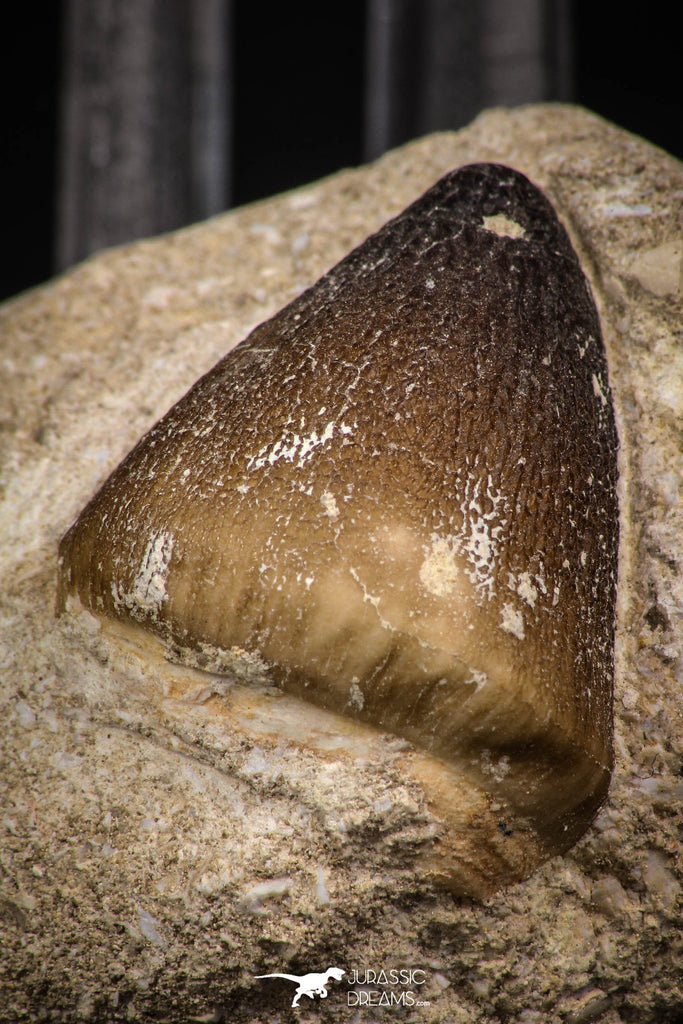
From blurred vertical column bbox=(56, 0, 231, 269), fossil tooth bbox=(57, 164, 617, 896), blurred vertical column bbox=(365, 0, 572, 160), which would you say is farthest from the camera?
blurred vertical column bbox=(56, 0, 231, 269)

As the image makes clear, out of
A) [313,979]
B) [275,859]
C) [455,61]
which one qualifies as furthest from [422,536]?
[455,61]

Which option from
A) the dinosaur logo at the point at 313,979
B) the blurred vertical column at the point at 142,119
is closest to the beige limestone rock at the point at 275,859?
the dinosaur logo at the point at 313,979

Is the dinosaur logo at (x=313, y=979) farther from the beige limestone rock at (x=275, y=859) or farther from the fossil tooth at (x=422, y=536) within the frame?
the fossil tooth at (x=422, y=536)

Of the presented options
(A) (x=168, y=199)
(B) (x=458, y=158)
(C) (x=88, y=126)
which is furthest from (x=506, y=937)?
(C) (x=88, y=126)

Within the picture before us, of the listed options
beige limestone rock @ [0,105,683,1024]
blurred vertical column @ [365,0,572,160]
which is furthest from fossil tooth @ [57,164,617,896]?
blurred vertical column @ [365,0,572,160]

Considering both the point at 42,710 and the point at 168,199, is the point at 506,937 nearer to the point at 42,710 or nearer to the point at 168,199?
the point at 42,710

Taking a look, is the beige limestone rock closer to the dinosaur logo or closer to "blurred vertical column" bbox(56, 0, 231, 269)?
the dinosaur logo
